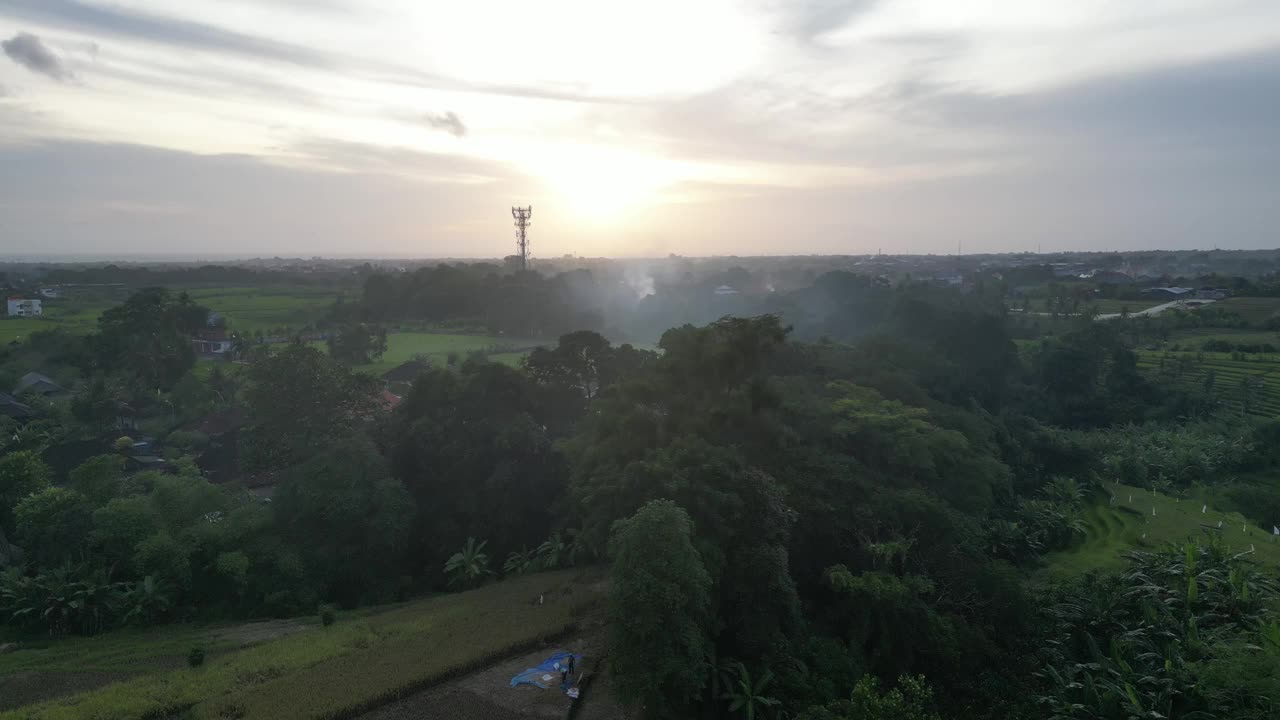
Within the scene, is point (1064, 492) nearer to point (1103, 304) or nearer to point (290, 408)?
point (290, 408)

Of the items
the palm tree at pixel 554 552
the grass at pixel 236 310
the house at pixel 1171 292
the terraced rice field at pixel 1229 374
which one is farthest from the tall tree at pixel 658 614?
the house at pixel 1171 292

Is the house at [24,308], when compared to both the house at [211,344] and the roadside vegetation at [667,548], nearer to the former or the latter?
the house at [211,344]

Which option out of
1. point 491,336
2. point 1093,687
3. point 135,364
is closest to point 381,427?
point 1093,687

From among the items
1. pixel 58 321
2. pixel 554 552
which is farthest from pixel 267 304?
pixel 554 552

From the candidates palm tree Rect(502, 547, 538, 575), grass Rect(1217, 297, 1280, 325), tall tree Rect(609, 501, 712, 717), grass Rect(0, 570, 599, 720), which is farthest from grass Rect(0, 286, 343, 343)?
grass Rect(1217, 297, 1280, 325)

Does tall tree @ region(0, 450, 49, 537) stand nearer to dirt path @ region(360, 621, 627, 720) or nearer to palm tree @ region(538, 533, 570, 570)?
palm tree @ region(538, 533, 570, 570)
